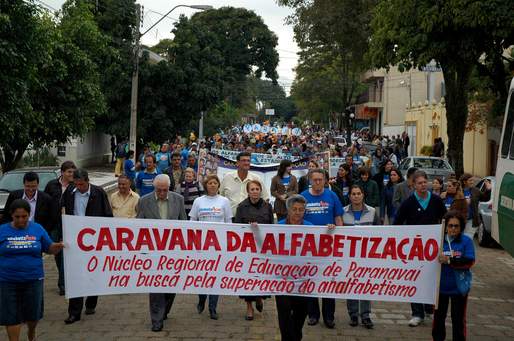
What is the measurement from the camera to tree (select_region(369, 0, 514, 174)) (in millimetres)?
18922

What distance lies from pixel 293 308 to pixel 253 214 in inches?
65.9

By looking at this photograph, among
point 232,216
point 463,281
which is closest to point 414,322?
point 463,281

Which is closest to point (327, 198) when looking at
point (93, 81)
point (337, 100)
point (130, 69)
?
point (93, 81)

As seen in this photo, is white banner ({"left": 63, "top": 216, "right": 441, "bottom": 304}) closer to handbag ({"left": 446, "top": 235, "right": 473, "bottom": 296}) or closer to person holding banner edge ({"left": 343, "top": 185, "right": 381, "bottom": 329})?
handbag ({"left": 446, "top": 235, "right": 473, "bottom": 296})

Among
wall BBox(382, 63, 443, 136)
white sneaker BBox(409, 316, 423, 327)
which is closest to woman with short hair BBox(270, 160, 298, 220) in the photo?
white sneaker BBox(409, 316, 423, 327)

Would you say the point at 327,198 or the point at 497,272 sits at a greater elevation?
the point at 327,198

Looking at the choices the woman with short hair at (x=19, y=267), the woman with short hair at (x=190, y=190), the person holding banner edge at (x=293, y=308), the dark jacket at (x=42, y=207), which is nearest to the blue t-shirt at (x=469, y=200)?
the woman with short hair at (x=190, y=190)

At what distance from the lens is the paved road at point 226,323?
26.9 feet

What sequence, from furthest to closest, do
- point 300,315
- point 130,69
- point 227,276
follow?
point 130,69, point 227,276, point 300,315

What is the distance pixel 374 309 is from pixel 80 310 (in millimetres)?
3608

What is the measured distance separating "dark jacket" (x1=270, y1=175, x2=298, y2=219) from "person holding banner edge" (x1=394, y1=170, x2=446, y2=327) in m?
3.25

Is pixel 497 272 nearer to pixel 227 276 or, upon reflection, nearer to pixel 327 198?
pixel 327 198

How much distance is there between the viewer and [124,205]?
958 cm

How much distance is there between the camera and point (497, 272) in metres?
13.0
